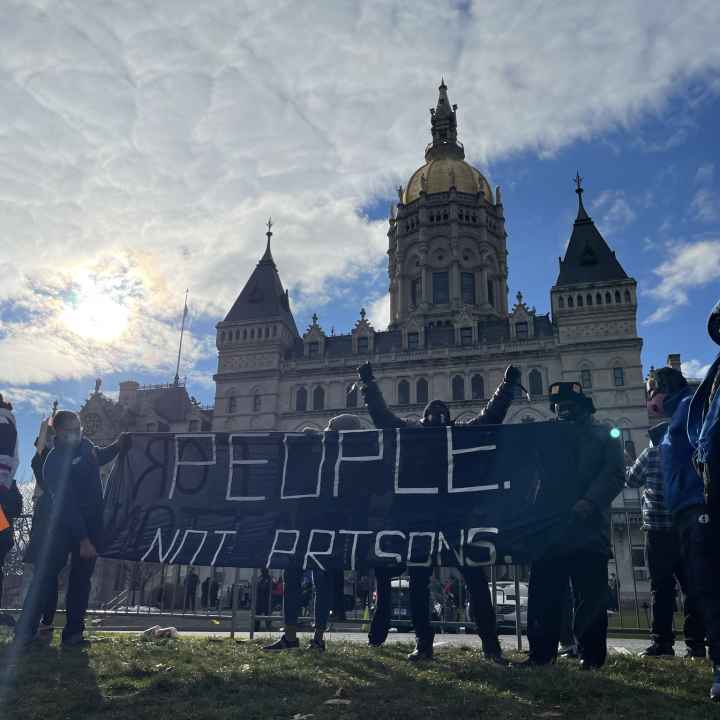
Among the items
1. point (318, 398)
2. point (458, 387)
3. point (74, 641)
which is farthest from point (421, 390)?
point (74, 641)

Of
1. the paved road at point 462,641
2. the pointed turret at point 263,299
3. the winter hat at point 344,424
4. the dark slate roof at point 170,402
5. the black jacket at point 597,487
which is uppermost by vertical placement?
the pointed turret at point 263,299

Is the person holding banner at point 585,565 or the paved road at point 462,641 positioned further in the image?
the paved road at point 462,641

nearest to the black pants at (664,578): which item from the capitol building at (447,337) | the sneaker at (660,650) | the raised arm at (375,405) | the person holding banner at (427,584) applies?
the sneaker at (660,650)

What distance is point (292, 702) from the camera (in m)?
5.05

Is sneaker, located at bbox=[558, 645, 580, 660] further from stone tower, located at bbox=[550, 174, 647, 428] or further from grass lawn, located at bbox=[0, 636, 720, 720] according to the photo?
stone tower, located at bbox=[550, 174, 647, 428]

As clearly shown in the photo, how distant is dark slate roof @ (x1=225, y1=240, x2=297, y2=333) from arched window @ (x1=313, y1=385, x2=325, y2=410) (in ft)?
22.4

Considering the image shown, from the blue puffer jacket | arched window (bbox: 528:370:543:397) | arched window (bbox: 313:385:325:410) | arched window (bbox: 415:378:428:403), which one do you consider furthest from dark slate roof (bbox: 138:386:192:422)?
the blue puffer jacket

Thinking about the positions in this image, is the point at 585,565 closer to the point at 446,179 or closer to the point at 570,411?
the point at 570,411

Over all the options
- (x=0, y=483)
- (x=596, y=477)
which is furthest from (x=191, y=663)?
(x=596, y=477)

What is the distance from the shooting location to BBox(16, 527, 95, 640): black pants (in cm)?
810

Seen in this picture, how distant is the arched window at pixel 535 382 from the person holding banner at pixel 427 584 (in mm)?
34500

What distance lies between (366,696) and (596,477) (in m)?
3.14

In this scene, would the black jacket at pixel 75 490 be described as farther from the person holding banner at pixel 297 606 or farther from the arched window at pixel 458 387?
the arched window at pixel 458 387

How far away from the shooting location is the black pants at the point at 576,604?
6.49 metres
